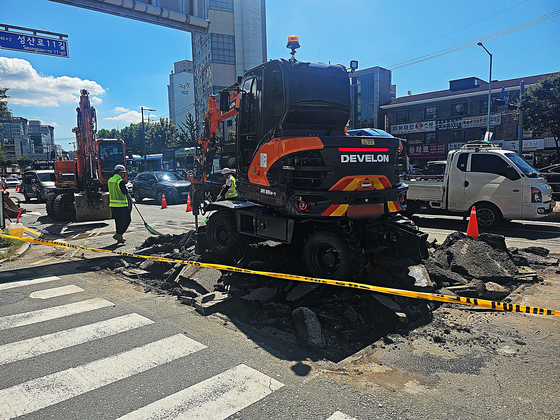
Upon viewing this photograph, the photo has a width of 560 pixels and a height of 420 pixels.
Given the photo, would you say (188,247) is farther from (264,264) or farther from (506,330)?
(506,330)

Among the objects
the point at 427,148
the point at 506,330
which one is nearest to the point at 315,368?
the point at 506,330

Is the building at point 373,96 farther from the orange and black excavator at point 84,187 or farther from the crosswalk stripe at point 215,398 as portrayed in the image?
the crosswalk stripe at point 215,398

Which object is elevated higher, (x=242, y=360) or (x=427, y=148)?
(x=427, y=148)

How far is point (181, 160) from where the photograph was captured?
52594 millimetres

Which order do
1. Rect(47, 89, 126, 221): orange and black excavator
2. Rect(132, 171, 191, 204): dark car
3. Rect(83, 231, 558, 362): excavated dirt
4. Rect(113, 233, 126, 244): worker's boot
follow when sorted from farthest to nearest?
Rect(132, 171, 191, 204): dark car
Rect(47, 89, 126, 221): orange and black excavator
Rect(113, 233, 126, 244): worker's boot
Rect(83, 231, 558, 362): excavated dirt

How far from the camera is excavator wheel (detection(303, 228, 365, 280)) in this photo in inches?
216

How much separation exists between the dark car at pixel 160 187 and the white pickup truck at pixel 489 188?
13.0 m

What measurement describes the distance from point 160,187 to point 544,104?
2471 centimetres

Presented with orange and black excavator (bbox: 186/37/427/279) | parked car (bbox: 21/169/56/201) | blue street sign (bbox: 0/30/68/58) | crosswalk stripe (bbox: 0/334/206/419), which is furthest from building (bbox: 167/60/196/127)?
crosswalk stripe (bbox: 0/334/206/419)

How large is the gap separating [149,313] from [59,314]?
3.96 feet

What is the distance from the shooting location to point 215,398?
3.22 metres

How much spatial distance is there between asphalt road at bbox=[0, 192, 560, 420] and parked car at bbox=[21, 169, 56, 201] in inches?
772

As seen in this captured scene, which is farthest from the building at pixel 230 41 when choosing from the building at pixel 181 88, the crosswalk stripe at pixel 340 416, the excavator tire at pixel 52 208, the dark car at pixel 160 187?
the crosswalk stripe at pixel 340 416

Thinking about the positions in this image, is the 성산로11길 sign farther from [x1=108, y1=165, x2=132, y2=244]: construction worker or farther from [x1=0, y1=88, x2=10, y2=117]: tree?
[x1=0, y1=88, x2=10, y2=117]: tree
